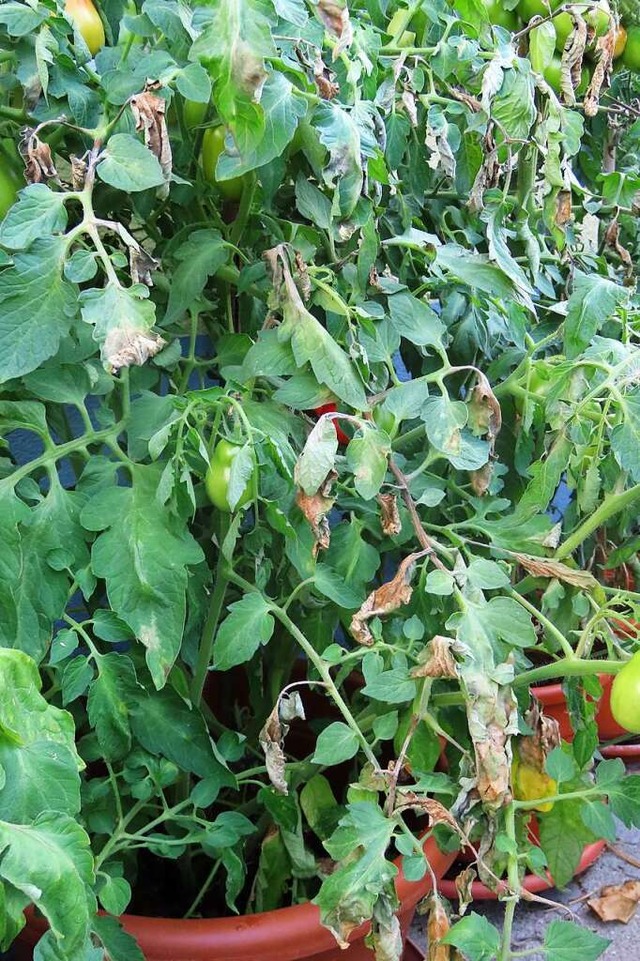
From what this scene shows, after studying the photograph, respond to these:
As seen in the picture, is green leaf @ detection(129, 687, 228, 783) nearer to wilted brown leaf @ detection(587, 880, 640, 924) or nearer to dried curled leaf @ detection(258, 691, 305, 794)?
dried curled leaf @ detection(258, 691, 305, 794)

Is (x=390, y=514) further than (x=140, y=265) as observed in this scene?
Yes

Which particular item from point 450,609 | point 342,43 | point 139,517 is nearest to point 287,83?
point 342,43

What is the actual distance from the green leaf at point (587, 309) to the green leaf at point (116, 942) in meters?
0.57

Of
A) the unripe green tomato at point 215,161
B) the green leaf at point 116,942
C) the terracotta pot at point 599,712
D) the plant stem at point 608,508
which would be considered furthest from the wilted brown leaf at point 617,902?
the unripe green tomato at point 215,161

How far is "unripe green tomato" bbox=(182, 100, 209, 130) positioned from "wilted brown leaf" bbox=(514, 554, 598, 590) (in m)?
0.43

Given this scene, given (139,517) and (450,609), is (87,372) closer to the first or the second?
(139,517)

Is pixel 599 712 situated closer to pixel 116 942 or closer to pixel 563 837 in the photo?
pixel 563 837

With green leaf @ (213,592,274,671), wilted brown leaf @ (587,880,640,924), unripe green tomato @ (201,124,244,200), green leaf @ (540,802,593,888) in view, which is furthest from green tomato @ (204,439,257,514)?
wilted brown leaf @ (587,880,640,924)

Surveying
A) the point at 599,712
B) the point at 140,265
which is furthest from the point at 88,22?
the point at 599,712

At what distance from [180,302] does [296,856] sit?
0.51 metres

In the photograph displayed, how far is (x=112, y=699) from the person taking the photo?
2.30ft

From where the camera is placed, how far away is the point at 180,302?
0.75 m

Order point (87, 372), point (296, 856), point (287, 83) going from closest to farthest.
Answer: point (287, 83), point (87, 372), point (296, 856)

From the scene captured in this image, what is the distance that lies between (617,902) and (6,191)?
48.3 inches
